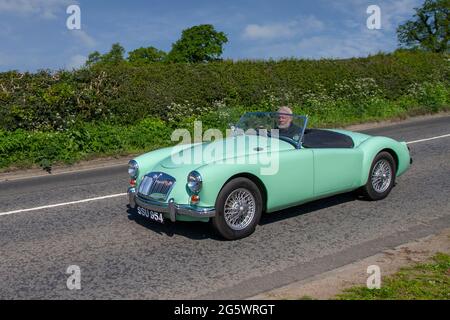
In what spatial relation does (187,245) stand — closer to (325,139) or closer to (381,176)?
(325,139)

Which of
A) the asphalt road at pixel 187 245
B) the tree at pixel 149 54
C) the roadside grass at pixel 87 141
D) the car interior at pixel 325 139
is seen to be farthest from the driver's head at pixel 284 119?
the tree at pixel 149 54

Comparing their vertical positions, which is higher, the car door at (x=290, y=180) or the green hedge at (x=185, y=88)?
the green hedge at (x=185, y=88)

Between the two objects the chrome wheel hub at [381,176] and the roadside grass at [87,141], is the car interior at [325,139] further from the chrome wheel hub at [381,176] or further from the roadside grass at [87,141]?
the roadside grass at [87,141]

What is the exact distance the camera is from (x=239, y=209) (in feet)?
19.7

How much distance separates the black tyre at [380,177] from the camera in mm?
7395

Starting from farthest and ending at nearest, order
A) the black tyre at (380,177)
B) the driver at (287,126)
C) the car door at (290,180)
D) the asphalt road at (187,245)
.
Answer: the black tyre at (380,177), the driver at (287,126), the car door at (290,180), the asphalt road at (187,245)

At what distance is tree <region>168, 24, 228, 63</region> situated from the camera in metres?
54.7

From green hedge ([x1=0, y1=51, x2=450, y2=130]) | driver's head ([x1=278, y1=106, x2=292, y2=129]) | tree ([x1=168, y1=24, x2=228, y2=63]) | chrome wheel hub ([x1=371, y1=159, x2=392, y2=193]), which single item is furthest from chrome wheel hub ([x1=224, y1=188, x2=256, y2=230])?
tree ([x1=168, y1=24, x2=228, y2=63])

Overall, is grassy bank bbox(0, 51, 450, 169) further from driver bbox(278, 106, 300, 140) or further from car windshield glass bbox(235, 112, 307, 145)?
driver bbox(278, 106, 300, 140)

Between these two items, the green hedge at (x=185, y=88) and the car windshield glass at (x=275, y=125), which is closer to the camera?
the car windshield glass at (x=275, y=125)

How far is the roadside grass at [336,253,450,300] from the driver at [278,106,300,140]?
2519 mm

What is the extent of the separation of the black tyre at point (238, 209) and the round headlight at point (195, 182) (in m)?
0.28

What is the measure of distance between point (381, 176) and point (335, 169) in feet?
3.75
